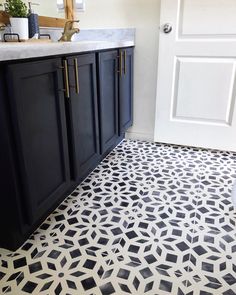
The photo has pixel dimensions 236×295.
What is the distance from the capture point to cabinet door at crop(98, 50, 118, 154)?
5.57 ft

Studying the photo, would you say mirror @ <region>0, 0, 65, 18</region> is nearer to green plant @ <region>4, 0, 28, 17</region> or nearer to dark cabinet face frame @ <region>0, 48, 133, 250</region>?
green plant @ <region>4, 0, 28, 17</region>

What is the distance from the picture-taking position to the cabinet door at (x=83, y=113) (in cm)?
137

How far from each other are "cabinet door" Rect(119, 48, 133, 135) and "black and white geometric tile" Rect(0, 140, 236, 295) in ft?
1.50

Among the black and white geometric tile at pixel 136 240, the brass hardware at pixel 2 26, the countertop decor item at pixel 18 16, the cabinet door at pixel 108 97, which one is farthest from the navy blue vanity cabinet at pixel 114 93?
the brass hardware at pixel 2 26

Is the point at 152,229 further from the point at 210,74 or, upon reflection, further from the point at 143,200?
the point at 210,74

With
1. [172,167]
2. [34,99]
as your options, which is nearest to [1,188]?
[34,99]

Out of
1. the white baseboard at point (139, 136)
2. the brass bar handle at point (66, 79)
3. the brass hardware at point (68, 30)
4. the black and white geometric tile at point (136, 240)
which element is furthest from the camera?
the white baseboard at point (139, 136)

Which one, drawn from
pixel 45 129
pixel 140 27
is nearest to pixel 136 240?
pixel 45 129

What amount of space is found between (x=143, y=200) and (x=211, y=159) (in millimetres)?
797

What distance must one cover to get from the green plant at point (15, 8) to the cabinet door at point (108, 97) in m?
0.52

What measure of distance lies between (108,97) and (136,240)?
3.20 feet

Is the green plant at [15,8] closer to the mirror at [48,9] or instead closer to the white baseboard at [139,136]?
the mirror at [48,9]

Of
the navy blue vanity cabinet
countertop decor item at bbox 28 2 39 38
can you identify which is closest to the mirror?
countertop decor item at bbox 28 2 39 38

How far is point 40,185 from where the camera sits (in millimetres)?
1201
